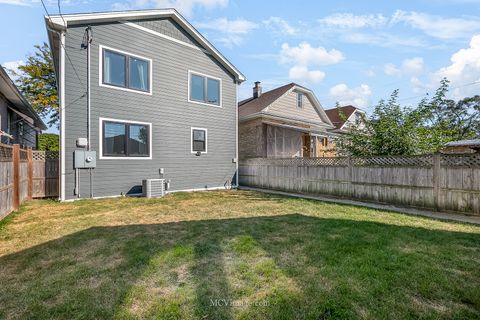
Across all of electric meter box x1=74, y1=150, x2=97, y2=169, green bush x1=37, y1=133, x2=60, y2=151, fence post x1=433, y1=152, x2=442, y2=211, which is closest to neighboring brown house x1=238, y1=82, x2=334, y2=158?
fence post x1=433, y1=152, x2=442, y2=211

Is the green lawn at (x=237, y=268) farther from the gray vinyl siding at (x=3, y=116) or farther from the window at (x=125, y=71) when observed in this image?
the gray vinyl siding at (x=3, y=116)

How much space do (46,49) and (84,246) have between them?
2459cm

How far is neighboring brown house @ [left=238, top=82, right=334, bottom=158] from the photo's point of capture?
14188 mm

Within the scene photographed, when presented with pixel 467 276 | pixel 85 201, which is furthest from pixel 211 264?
pixel 85 201

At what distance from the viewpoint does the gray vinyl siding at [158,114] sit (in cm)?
827

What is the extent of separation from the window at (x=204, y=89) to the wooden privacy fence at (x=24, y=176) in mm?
5744

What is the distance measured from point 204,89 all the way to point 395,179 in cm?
825

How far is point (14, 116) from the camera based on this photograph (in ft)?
42.4

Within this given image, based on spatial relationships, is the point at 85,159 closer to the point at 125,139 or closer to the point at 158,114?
the point at 125,139

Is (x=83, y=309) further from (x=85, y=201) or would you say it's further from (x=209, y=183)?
(x=209, y=183)

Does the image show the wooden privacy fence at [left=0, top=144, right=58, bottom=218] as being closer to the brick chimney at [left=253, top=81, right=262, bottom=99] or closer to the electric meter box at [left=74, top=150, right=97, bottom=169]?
the electric meter box at [left=74, top=150, right=97, bottom=169]

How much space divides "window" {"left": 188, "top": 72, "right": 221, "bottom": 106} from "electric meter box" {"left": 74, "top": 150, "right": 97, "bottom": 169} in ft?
15.0

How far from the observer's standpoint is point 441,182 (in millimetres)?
6711

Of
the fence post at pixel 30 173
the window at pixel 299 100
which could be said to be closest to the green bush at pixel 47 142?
the fence post at pixel 30 173
